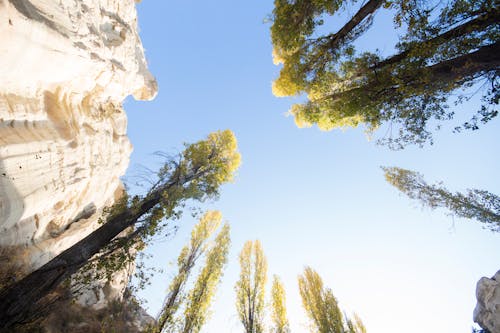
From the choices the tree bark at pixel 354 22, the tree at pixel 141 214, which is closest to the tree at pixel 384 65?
the tree bark at pixel 354 22

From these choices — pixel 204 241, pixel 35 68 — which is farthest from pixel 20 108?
pixel 204 241

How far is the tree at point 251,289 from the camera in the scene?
422 inches

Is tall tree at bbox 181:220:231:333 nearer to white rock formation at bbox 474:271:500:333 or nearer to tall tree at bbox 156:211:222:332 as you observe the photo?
tall tree at bbox 156:211:222:332

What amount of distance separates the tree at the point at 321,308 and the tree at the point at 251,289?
411 centimetres

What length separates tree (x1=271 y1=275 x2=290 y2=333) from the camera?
11539mm

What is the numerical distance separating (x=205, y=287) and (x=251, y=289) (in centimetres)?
321

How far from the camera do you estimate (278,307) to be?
12.7 meters

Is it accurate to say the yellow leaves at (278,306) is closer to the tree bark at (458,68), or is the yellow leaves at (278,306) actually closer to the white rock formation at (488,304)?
the white rock formation at (488,304)

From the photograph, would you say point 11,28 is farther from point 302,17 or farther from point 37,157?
point 302,17

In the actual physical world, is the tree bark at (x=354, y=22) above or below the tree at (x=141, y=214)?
above

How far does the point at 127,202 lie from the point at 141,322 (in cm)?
1092

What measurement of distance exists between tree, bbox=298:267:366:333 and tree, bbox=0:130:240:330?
1146 centimetres

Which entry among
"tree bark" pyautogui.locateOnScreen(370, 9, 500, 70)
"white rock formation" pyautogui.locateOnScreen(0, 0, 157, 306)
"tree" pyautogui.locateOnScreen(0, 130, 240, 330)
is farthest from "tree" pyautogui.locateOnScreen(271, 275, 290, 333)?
"tree bark" pyautogui.locateOnScreen(370, 9, 500, 70)

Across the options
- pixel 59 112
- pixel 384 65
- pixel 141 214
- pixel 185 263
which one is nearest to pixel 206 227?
pixel 185 263
